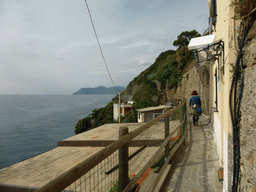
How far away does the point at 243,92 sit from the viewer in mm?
2168

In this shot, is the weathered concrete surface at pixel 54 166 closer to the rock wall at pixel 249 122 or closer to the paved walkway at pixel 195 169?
the paved walkway at pixel 195 169

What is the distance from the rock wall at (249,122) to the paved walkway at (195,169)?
134 centimetres

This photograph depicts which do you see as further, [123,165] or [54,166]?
[54,166]

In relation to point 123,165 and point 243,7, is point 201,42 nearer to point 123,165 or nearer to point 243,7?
point 243,7

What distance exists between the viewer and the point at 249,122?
1985 mm

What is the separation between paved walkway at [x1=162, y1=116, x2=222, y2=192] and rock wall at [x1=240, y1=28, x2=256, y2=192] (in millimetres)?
1343

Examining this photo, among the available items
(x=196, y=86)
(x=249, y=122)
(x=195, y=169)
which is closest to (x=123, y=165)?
(x=249, y=122)

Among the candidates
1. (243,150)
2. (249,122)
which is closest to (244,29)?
(249,122)

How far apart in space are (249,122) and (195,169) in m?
2.53

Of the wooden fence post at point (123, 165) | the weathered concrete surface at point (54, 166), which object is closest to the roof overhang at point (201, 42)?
the weathered concrete surface at point (54, 166)

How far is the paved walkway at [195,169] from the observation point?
337 centimetres

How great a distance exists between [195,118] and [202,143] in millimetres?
2495

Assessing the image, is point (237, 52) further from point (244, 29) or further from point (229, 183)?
point (229, 183)

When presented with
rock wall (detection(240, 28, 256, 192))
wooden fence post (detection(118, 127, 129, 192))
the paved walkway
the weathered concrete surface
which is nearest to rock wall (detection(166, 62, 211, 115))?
the paved walkway
